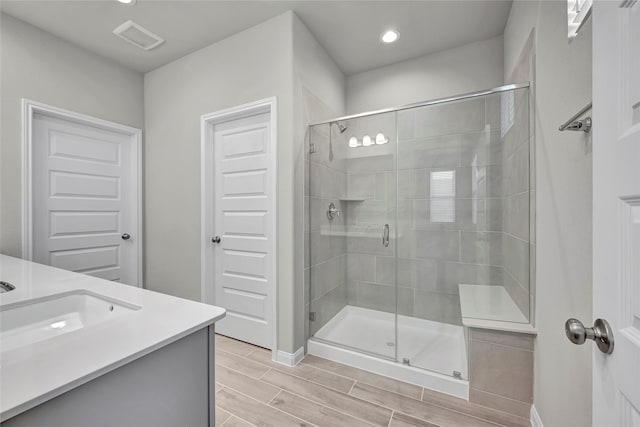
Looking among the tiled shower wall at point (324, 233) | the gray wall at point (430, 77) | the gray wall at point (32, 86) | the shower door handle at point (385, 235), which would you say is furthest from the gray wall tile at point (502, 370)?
the gray wall at point (32, 86)

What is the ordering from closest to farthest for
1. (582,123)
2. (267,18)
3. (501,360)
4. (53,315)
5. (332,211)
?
(582,123), (53,315), (501,360), (267,18), (332,211)

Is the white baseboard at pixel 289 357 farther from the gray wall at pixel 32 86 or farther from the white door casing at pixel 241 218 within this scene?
the gray wall at pixel 32 86

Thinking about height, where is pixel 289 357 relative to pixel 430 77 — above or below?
below

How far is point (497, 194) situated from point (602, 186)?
56.8 inches

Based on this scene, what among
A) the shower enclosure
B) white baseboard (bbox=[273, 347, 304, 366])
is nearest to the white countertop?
white baseboard (bbox=[273, 347, 304, 366])

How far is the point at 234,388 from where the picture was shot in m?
1.74

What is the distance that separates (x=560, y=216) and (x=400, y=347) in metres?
1.40

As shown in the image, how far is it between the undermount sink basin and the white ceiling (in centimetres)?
218

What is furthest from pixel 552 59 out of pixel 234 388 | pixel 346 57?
pixel 234 388

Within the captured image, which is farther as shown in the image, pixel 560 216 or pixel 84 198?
pixel 84 198

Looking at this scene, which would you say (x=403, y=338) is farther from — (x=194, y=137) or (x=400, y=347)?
(x=194, y=137)

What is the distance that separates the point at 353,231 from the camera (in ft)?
8.02

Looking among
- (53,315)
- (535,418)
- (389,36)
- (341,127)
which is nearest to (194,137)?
(341,127)

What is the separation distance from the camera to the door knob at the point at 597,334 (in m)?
0.55
